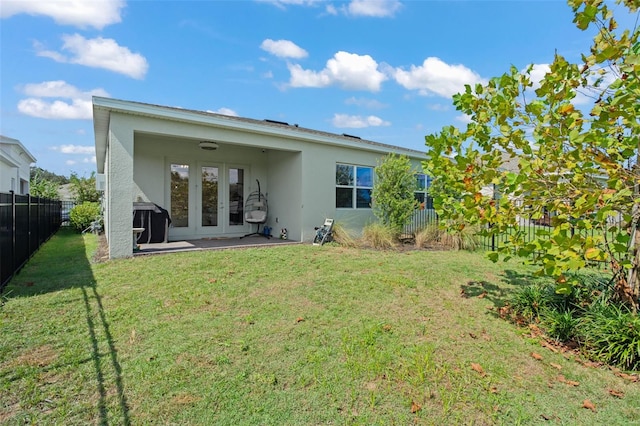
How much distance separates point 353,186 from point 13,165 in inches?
647

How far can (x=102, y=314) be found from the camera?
13.0ft

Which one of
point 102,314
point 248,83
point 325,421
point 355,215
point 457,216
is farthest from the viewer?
point 248,83

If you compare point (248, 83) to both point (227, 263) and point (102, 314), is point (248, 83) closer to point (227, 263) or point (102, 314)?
point (227, 263)

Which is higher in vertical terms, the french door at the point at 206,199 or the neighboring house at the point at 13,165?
the neighboring house at the point at 13,165

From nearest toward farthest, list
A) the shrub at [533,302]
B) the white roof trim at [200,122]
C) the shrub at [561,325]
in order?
the shrub at [561,325]
the shrub at [533,302]
the white roof trim at [200,122]

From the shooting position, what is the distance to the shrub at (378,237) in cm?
919

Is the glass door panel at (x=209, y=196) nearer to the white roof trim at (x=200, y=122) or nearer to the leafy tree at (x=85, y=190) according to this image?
the white roof trim at (x=200, y=122)

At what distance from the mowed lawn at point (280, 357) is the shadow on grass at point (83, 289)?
2 cm

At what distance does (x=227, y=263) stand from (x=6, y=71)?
1054 centimetres

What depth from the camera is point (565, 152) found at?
341 centimetres

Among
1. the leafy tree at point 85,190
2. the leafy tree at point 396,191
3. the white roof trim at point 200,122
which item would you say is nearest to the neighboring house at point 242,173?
the white roof trim at point 200,122

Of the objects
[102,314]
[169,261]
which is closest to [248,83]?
[169,261]

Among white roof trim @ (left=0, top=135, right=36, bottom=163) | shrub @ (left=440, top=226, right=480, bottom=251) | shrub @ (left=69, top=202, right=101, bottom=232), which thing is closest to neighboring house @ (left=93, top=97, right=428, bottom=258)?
shrub @ (left=440, top=226, right=480, bottom=251)

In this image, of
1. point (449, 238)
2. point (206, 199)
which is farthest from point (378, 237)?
point (206, 199)
